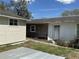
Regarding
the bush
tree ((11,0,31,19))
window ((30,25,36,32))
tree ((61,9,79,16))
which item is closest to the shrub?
the bush

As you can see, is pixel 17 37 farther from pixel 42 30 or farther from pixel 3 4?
pixel 3 4

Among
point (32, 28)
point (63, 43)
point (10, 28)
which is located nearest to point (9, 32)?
point (10, 28)

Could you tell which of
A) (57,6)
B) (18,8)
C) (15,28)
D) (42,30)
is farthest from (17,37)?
(57,6)

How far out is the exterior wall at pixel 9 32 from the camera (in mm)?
15758

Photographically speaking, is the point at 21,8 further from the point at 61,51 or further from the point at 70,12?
the point at 61,51

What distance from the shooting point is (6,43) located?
1641cm

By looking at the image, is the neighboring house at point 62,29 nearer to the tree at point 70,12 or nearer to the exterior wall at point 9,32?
the exterior wall at point 9,32

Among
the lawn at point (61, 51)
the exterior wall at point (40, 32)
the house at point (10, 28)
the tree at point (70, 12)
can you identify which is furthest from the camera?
the tree at point (70, 12)

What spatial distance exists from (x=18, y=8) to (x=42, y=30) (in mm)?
19175

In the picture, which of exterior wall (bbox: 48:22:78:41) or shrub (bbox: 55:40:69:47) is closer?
shrub (bbox: 55:40:69:47)

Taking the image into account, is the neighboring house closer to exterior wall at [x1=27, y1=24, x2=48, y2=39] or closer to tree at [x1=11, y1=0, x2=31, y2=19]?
exterior wall at [x1=27, y1=24, x2=48, y2=39]

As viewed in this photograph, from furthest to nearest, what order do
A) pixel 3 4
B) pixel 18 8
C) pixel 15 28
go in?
pixel 3 4 < pixel 18 8 < pixel 15 28

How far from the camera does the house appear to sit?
15758 mm

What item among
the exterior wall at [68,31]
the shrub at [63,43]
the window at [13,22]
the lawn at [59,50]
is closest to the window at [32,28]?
the exterior wall at [68,31]
